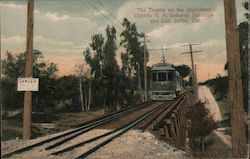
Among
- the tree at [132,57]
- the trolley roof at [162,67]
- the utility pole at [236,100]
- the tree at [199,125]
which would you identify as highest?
the tree at [132,57]

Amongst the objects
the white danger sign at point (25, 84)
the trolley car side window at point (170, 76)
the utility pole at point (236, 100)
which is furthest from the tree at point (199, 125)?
the utility pole at point (236, 100)

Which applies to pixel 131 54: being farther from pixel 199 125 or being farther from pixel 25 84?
pixel 25 84

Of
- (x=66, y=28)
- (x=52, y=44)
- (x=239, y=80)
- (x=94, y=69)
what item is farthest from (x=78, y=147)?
(x=94, y=69)

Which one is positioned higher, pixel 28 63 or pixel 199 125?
pixel 28 63

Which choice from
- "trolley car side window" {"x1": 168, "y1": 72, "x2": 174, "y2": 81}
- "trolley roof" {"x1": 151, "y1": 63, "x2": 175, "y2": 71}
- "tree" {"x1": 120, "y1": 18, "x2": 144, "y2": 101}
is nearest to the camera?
"trolley car side window" {"x1": 168, "y1": 72, "x2": 174, "y2": 81}

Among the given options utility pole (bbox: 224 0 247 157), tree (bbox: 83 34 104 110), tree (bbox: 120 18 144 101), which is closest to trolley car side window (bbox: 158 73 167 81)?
tree (bbox: 120 18 144 101)

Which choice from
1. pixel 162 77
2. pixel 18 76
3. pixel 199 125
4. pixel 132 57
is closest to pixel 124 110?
pixel 162 77

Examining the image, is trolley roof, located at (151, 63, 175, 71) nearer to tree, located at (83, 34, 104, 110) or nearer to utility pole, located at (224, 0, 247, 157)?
tree, located at (83, 34, 104, 110)

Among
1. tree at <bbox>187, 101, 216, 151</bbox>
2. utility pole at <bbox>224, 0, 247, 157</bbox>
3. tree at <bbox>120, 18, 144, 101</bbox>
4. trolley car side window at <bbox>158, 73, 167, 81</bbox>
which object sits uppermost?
tree at <bbox>120, 18, 144, 101</bbox>

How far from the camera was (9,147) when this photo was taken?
1268 cm

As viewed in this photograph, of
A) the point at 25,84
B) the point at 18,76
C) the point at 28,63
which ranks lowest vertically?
the point at 25,84

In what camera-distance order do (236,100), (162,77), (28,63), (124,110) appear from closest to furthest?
(236,100) < (28,63) < (124,110) < (162,77)

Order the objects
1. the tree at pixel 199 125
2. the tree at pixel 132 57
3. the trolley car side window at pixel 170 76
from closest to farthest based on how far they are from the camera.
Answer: the trolley car side window at pixel 170 76 < the tree at pixel 132 57 < the tree at pixel 199 125

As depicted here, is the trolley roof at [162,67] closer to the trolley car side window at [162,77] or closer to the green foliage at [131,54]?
the trolley car side window at [162,77]
